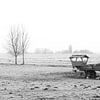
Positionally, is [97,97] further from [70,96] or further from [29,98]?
[29,98]

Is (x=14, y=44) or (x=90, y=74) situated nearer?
(x=90, y=74)

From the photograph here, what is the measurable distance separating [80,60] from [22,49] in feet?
118

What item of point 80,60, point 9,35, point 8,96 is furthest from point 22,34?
point 8,96

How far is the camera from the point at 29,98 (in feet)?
34.7

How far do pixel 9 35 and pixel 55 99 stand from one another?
50279mm

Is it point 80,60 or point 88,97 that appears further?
point 80,60

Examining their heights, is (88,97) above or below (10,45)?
below

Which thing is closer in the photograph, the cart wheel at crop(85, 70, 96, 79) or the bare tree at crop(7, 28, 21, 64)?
the cart wheel at crop(85, 70, 96, 79)

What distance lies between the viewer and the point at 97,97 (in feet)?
35.0

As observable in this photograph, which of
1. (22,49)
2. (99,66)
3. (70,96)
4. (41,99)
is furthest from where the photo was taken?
(22,49)

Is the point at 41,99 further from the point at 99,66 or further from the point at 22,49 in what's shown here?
the point at 22,49

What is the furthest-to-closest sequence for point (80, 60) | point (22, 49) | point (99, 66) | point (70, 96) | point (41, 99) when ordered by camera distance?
point (22, 49) → point (80, 60) → point (99, 66) → point (70, 96) → point (41, 99)

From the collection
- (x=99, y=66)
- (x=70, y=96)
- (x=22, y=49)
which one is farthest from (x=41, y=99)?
(x=22, y=49)

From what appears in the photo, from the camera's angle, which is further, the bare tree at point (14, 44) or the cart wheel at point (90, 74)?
the bare tree at point (14, 44)
